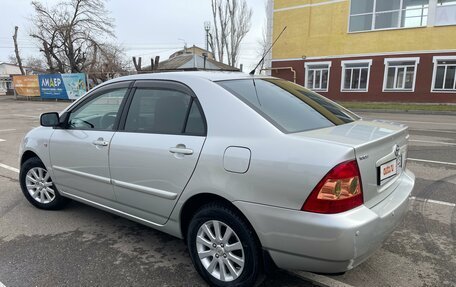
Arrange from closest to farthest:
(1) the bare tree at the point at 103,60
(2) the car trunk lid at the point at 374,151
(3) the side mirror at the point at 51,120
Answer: (2) the car trunk lid at the point at 374,151
(3) the side mirror at the point at 51,120
(1) the bare tree at the point at 103,60

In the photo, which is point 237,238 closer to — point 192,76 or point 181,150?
point 181,150

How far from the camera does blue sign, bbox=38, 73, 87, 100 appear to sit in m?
27.3

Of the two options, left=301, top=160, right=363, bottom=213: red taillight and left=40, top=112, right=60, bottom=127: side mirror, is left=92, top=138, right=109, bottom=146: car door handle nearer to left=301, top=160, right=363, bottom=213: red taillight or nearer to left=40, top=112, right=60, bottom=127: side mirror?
left=40, top=112, right=60, bottom=127: side mirror

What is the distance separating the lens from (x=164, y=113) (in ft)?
9.89

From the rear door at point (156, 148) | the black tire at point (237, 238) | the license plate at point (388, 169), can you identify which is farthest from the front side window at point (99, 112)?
the license plate at point (388, 169)

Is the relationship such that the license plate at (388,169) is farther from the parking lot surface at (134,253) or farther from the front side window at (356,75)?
the front side window at (356,75)

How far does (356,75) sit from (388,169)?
23.2 meters

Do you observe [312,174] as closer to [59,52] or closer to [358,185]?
[358,185]

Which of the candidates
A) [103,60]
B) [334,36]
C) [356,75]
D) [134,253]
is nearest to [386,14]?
[334,36]

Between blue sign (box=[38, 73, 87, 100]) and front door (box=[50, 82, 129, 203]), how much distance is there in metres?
25.0

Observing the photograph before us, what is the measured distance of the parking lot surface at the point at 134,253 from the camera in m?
2.81

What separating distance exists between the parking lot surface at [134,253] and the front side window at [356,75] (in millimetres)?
20207

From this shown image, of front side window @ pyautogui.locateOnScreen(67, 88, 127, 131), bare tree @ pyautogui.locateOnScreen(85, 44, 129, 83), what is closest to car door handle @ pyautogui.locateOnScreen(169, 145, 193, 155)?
Result: front side window @ pyautogui.locateOnScreen(67, 88, 127, 131)

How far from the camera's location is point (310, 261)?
2.23m
